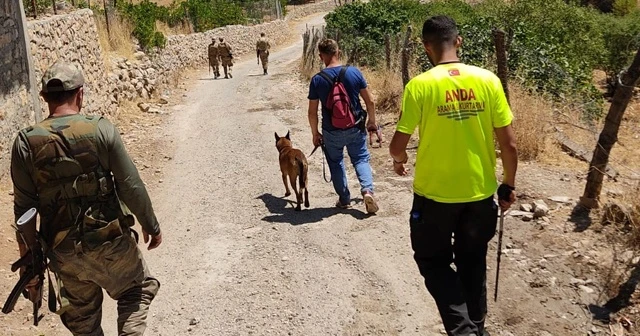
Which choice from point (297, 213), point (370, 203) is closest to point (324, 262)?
point (370, 203)

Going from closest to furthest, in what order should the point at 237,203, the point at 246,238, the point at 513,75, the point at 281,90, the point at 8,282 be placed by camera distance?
the point at 8,282
the point at 246,238
the point at 237,203
the point at 513,75
the point at 281,90

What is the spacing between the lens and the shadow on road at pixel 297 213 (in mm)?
6578

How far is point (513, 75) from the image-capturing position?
11297mm

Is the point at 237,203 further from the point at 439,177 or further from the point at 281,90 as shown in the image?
the point at 281,90

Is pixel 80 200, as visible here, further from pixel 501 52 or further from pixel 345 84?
pixel 501 52

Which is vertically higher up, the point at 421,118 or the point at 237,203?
Answer: the point at 421,118

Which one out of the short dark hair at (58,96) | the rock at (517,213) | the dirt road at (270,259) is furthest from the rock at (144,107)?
the short dark hair at (58,96)

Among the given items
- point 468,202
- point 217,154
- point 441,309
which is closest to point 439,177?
point 468,202

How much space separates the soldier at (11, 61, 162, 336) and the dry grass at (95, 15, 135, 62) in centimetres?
1206

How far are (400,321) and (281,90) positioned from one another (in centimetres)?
1311

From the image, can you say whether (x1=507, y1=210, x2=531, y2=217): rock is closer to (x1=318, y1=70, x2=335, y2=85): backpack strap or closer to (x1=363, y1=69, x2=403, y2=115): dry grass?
(x1=318, y1=70, x2=335, y2=85): backpack strap

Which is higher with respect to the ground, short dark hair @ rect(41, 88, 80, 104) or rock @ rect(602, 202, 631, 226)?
short dark hair @ rect(41, 88, 80, 104)

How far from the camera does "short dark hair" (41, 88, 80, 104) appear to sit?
331 cm

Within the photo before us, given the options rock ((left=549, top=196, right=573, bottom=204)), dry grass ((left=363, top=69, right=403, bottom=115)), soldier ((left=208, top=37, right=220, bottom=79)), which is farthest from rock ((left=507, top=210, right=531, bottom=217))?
soldier ((left=208, top=37, right=220, bottom=79))
